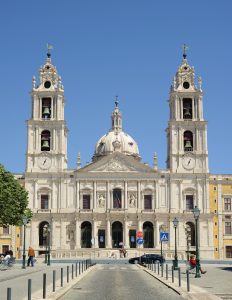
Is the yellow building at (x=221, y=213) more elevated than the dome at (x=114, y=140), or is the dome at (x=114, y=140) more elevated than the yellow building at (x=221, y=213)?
the dome at (x=114, y=140)

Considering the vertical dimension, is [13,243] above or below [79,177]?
below

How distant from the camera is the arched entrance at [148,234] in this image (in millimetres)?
88375

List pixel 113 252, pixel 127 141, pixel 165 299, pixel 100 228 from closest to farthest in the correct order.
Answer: pixel 165 299
pixel 113 252
pixel 100 228
pixel 127 141

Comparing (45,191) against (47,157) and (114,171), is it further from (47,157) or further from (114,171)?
(114,171)

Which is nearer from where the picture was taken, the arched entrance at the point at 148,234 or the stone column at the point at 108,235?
the stone column at the point at 108,235

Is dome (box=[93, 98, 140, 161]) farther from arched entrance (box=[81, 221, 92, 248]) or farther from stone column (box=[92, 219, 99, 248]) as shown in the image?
stone column (box=[92, 219, 99, 248])

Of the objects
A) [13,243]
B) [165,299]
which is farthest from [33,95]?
[165,299]

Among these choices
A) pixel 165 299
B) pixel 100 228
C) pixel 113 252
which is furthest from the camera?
pixel 100 228

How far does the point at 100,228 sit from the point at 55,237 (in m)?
6.71

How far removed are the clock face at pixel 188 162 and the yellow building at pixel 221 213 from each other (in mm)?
4378

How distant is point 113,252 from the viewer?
8244 centimetres

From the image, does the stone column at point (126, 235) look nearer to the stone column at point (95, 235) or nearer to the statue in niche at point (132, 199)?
the statue in niche at point (132, 199)

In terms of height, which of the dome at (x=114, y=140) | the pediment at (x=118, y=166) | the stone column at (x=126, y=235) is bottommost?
the stone column at (x=126, y=235)

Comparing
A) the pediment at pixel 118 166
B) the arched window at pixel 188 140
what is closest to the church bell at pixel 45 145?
the pediment at pixel 118 166
